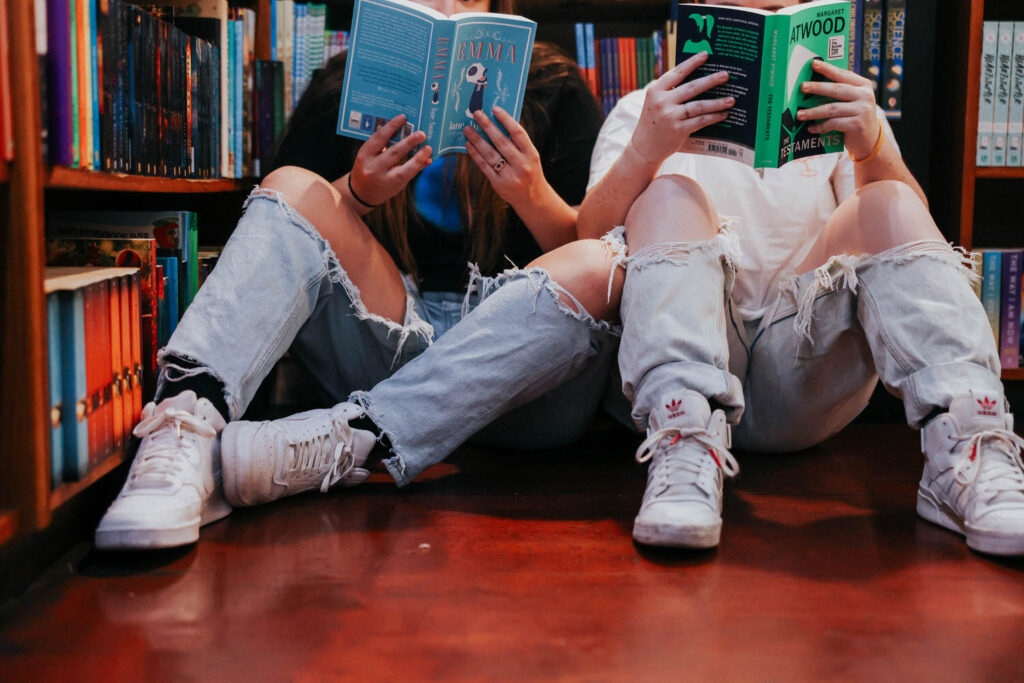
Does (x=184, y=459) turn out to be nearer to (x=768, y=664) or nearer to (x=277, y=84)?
(x=768, y=664)

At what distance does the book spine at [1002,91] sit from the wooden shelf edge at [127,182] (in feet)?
4.73

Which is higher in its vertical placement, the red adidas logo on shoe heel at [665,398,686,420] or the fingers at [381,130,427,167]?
the fingers at [381,130,427,167]

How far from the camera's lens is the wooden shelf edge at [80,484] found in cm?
86

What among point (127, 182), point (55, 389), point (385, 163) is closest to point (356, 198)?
point (385, 163)

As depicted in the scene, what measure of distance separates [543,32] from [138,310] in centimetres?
116

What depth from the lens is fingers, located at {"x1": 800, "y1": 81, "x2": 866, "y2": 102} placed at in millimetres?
1103

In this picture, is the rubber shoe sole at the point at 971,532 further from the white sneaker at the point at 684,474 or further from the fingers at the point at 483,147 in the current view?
the fingers at the point at 483,147

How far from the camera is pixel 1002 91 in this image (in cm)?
173

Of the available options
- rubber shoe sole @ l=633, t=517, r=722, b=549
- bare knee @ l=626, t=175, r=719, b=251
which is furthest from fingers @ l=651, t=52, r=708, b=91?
rubber shoe sole @ l=633, t=517, r=722, b=549

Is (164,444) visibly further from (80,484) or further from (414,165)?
(414,165)

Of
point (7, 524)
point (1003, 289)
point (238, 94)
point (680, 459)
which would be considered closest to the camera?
point (7, 524)

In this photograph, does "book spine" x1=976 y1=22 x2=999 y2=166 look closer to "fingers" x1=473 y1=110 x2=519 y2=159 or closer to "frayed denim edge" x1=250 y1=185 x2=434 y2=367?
"fingers" x1=473 y1=110 x2=519 y2=159

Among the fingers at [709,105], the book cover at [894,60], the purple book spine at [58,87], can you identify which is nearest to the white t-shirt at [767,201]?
the fingers at [709,105]

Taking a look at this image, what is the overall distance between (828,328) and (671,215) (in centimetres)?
24
